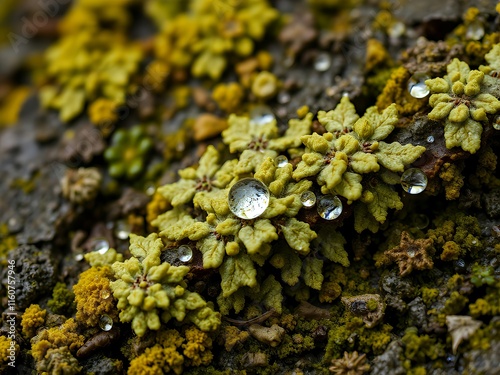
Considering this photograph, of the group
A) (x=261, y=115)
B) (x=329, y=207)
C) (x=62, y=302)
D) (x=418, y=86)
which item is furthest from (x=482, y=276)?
(x=62, y=302)

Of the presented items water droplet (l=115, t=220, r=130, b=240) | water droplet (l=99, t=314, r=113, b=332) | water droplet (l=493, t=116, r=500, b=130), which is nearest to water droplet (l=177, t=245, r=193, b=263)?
water droplet (l=99, t=314, r=113, b=332)

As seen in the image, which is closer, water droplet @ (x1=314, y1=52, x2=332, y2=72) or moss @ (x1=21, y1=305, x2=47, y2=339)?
moss @ (x1=21, y1=305, x2=47, y2=339)

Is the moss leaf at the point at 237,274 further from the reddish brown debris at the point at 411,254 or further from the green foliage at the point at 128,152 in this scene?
the green foliage at the point at 128,152

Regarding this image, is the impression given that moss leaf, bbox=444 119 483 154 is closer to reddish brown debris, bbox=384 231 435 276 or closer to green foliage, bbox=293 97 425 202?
green foliage, bbox=293 97 425 202

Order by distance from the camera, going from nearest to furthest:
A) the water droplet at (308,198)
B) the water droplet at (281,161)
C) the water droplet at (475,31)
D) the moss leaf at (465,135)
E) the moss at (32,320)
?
the moss leaf at (465,135)
the water droplet at (308,198)
the moss at (32,320)
the water droplet at (281,161)
the water droplet at (475,31)

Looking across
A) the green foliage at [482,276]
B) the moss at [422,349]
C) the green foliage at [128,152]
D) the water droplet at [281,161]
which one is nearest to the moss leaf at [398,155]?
the water droplet at [281,161]

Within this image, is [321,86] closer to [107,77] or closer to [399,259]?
[399,259]

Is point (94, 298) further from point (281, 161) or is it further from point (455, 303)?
point (455, 303)
